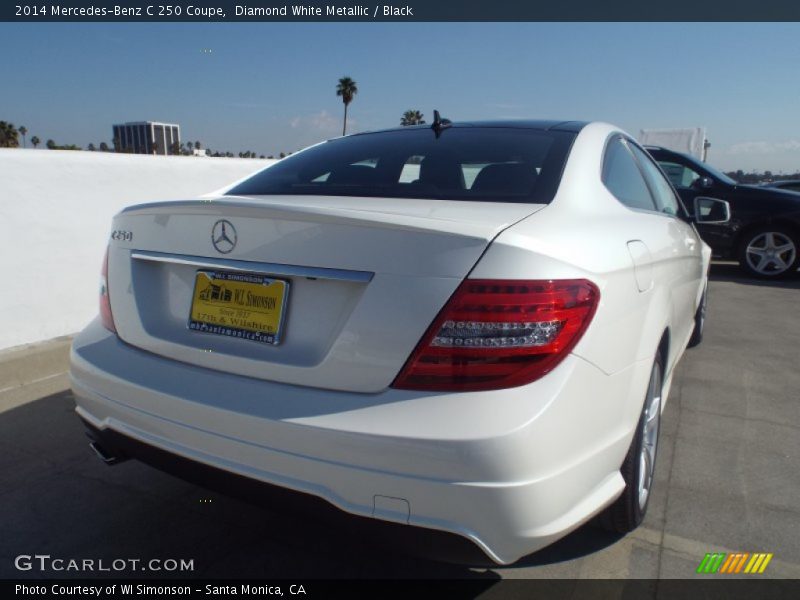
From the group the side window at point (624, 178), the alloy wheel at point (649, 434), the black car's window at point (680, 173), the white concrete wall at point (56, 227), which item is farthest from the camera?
the black car's window at point (680, 173)

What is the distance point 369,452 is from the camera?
1444 mm

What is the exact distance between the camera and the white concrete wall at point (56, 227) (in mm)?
4164

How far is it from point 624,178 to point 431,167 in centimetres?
87

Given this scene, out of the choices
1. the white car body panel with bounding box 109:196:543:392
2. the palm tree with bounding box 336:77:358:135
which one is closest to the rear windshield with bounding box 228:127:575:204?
the white car body panel with bounding box 109:196:543:392

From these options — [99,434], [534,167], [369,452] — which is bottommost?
[99,434]

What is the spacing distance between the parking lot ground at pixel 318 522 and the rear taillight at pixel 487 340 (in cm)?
51

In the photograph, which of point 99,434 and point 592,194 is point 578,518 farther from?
point 99,434

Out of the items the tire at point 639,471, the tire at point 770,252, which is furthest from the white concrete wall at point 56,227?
the tire at point 770,252

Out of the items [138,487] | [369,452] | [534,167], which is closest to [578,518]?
[369,452]

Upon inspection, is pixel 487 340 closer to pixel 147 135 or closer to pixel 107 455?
pixel 107 455

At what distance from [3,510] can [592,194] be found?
2523 mm

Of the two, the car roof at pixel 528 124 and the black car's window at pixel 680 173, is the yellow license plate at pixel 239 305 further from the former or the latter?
the black car's window at pixel 680 173

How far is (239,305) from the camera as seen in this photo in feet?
5.58

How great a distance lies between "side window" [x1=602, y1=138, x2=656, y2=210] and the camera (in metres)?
2.33
